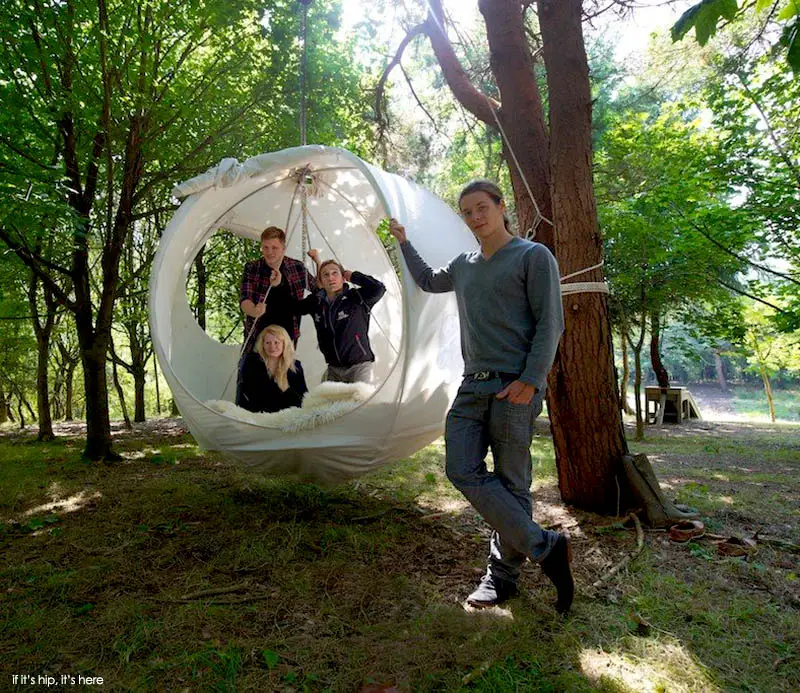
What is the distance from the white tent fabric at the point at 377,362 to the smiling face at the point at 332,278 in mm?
541

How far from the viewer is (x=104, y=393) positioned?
4219 mm

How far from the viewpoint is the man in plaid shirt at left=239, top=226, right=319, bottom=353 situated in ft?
10.5

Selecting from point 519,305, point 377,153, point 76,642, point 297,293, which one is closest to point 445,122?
point 377,153

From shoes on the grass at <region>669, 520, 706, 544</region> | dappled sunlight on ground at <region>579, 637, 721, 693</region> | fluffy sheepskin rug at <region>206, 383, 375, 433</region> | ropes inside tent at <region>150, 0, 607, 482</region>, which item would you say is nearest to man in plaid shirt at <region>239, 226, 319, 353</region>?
ropes inside tent at <region>150, 0, 607, 482</region>

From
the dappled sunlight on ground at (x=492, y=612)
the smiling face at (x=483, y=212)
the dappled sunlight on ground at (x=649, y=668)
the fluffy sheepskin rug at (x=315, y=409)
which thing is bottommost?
the dappled sunlight on ground at (x=649, y=668)

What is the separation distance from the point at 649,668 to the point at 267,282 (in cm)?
261

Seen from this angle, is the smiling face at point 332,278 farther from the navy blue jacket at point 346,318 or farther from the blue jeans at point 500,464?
the blue jeans at point 500,464

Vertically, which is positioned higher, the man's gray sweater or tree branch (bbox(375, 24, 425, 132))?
tree branch (bbox(375, 24, 425, 132))

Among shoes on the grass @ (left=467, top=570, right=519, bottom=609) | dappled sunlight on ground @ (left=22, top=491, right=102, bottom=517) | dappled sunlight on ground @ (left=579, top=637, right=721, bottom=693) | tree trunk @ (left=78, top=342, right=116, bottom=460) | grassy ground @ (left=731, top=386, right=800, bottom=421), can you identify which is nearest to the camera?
dappled sunlight on ground @ (left=579, top=637, right=721, bottom=693)

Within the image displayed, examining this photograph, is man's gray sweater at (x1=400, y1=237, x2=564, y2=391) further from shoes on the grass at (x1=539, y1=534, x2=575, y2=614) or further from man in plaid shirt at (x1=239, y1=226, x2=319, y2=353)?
man in plaid shirt at (x1=239, y1=226, x2=319, y2=353)

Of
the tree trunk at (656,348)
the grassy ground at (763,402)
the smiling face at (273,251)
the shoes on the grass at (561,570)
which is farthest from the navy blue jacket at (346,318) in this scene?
the grassy ground at (763,402)

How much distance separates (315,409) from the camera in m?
2.52

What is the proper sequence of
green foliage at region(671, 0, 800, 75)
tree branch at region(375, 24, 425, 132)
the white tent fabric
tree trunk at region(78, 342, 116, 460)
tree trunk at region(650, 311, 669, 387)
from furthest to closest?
tree trunk at region(650, 311, 669, 387)
tree trunk at region(78, 342, 116, 460)
tree branch at region(375, 24, 425, 132)
the white tent fabric
green foliage at region(671, 0, 800, 75)

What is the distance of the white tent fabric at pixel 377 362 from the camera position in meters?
2.25
